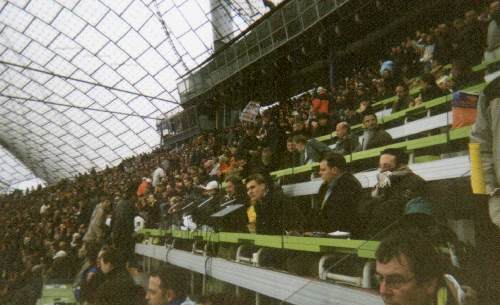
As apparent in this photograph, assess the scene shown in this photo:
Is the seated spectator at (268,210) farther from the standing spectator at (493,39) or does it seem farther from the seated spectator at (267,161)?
the standing spectator at (493,39)

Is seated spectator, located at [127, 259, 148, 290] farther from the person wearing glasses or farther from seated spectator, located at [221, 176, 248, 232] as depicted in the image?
the person wearing glasses

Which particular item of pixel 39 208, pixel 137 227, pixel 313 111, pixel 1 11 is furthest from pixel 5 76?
pixel 313 111

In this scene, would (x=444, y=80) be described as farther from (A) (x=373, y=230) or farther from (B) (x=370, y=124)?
(A) (x=373, y=230)

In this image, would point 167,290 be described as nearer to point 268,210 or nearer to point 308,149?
point 268,210

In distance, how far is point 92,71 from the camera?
10102mm

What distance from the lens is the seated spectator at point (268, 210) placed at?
191cm

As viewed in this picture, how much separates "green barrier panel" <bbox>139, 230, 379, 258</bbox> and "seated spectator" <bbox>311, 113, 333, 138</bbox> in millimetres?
1251

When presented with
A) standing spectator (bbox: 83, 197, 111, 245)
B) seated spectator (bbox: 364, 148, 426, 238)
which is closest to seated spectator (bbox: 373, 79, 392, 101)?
seated spectator (bbox: 364, 148, 426, 238)

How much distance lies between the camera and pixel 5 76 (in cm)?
849

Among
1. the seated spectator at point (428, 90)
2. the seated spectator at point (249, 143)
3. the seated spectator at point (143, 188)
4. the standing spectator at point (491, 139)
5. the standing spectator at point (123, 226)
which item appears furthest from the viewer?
the seated spectator at point (143, 188)

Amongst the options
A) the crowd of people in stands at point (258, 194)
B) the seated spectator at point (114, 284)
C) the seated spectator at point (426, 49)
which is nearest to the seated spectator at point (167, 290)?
the crowd of people in stands at point (258, 194)

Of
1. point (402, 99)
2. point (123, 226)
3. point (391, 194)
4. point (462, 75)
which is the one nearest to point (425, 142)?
point (391, 194)

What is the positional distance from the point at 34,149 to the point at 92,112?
226 cm

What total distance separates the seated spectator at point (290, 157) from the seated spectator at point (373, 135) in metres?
0.53
